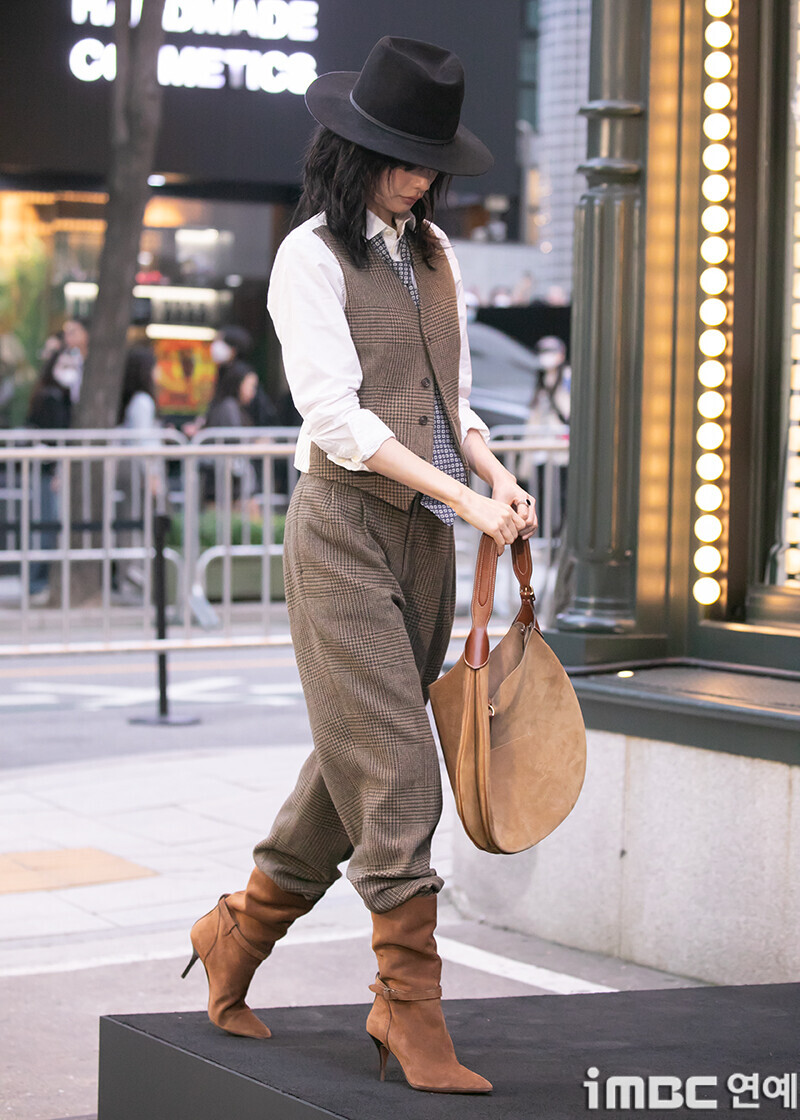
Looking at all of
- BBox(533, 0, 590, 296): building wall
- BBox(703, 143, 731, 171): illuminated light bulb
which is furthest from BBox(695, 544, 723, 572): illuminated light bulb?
BBox(533, 0, 590, 296): building wall

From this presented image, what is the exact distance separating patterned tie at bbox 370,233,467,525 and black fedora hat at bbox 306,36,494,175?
200mm

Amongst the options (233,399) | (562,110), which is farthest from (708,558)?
(562,110)

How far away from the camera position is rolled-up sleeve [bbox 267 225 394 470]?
3020 mm

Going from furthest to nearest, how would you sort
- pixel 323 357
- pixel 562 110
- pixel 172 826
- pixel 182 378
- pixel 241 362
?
pixel 562 110 < pixel 182 378 < pixel 241 362 < pixel 172 826 < pixel 323 357

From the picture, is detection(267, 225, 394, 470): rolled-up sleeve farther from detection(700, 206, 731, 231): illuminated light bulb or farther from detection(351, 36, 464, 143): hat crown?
detection(700, 206, 731, 231): illuminated light bulb

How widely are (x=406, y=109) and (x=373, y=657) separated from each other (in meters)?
0.99

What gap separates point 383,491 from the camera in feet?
10.3

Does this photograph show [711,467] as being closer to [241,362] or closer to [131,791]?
[131,791]

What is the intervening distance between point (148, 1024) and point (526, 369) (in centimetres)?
1530

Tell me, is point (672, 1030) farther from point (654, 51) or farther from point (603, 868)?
point (654, 51)

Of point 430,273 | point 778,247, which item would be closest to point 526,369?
point 778,247

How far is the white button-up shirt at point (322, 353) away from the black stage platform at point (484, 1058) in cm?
112

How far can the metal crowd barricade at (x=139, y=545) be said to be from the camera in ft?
28.7

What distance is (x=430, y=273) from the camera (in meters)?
3.27
